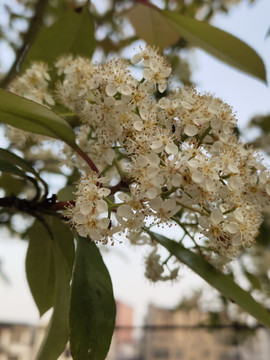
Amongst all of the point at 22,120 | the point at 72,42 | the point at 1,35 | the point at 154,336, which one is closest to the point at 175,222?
the point at 22,120

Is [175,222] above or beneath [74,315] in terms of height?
above

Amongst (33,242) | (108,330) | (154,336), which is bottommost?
(154,336)

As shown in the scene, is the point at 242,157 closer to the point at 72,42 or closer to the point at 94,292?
the point at 94,292

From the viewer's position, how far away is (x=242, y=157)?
67 centimetres

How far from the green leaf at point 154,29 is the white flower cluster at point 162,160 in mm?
416

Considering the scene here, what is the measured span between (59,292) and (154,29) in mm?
776

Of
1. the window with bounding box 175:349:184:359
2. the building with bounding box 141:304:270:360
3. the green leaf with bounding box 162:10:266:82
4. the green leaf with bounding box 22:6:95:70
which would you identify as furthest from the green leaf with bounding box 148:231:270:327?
the window with bounding box 175:349:184:359

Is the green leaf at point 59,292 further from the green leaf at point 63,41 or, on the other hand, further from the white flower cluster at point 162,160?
the green leaf at point 63,41

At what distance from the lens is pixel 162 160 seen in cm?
58

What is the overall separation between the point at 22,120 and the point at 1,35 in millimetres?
1501

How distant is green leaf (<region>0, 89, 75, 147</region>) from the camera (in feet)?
2.03

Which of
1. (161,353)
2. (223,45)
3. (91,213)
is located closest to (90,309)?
(91,213)

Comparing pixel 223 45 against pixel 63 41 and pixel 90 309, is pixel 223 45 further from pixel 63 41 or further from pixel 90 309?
pixel 90 309

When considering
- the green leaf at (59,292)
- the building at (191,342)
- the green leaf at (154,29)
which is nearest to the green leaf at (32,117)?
the green leaf at (59,292)
